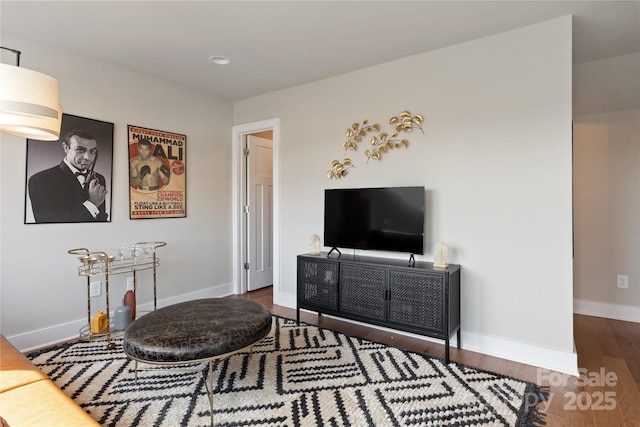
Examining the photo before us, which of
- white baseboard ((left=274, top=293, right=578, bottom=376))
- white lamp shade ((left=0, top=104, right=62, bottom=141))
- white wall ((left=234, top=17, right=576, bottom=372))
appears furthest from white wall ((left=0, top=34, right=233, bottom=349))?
white baseboard ((left=274, top=293, right=578, bottom=376))

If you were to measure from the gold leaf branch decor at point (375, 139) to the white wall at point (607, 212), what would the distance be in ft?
6.17

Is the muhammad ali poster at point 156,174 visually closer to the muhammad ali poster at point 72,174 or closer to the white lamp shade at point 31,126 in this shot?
the muhammad ali poster at point 72,174

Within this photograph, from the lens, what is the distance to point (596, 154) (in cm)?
336

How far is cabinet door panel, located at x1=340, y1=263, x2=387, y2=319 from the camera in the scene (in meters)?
2.71

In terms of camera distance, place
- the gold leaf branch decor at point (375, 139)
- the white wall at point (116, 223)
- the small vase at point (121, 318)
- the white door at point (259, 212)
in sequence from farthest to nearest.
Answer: the white door at point (259, 212) < the gold leaf branch decor at point (375, 139) < the small vase at point (121, 318) < the white wall at point (116, 223)

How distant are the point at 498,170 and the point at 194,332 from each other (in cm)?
234

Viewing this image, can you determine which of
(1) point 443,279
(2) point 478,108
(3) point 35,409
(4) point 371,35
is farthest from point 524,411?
(4) point 371,35

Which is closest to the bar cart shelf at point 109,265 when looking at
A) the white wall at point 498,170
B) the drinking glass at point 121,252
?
the drinking glass at point 121,252

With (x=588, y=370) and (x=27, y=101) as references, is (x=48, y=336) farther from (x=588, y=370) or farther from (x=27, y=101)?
(x=588, y=370)

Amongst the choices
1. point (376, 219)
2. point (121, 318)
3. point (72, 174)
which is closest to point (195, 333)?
point (121, 318)

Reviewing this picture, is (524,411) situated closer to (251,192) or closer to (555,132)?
(555,132)

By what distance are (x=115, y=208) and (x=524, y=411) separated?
3.46m

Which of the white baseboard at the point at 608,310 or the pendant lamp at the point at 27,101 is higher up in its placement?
the pendant lamp at the point at 27,101

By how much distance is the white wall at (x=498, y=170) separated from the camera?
2332mm
